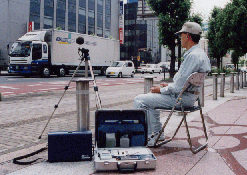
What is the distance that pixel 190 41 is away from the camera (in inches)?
161

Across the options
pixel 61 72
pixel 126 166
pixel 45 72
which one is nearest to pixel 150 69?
pixel 61 72

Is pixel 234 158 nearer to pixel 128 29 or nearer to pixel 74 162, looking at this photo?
pixel 74 162

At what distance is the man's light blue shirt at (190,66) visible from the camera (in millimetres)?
3885

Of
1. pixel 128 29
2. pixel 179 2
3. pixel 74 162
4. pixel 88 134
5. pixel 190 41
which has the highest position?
pixel 128 29

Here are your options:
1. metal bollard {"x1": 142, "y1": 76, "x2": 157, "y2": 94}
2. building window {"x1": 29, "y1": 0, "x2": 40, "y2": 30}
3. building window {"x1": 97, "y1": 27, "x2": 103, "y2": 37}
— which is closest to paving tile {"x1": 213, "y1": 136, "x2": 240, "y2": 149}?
metal bollard {"x1": 142, "y1": 76, "x2": 157, "y2": 94}

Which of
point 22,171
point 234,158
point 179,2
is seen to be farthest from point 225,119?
point 179,2

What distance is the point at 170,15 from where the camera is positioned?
82.5ft

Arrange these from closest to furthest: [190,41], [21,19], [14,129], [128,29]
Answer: [190,41], [14,129], [21,19], [128,29]

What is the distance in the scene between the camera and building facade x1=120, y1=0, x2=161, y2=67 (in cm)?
8719

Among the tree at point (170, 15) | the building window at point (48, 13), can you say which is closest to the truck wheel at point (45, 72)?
the tree at point (170, 15)

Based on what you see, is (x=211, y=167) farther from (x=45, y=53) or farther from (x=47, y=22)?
(x=47, y=22)

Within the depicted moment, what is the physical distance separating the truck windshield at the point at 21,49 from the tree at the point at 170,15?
33.8ft

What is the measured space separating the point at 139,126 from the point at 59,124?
8.64ft

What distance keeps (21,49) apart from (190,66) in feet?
71.7
